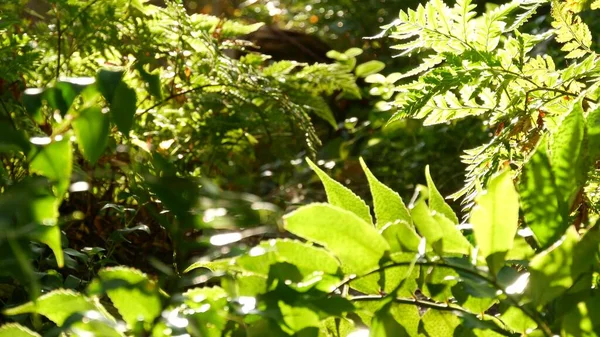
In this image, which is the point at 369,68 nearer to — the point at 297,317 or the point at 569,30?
the point at 569,30

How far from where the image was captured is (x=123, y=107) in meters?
0.71

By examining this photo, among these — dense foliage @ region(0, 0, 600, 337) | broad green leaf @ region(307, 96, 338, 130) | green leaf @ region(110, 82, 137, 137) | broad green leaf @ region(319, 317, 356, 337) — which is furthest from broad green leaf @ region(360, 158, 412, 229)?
broad green leaf @ region(307, 96, 338, 130)

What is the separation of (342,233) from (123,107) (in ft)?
0.71

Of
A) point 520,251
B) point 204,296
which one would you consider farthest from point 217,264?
point 520,251

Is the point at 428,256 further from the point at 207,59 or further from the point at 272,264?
the point at 207,59

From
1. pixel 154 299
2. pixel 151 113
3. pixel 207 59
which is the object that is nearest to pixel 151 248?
pixel 151 113

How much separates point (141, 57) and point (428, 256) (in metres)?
1.50

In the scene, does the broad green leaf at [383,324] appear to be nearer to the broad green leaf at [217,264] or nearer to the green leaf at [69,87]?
the broad green leaf at [217,264]

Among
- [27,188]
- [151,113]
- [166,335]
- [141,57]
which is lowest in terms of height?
[151,113]

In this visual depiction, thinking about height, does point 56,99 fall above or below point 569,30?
above

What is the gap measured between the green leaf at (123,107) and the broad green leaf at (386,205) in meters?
0.26

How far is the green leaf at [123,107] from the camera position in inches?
27.6

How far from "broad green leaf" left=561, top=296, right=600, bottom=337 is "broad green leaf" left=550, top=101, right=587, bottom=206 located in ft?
0.37

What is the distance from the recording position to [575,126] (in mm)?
785
